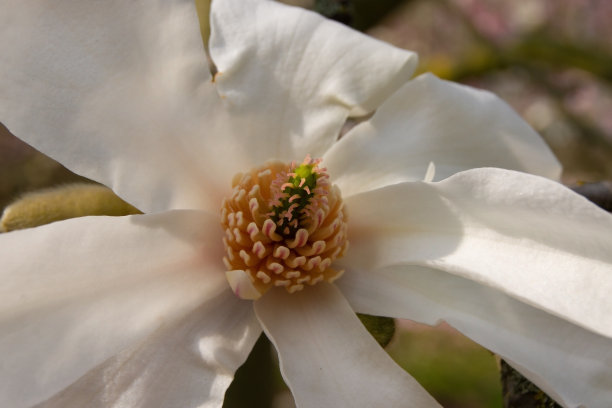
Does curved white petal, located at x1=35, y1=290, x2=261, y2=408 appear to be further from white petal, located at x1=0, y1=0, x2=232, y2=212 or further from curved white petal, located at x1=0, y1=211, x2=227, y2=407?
white petal, located at x1=0, y1=0, x2=232, y2=212

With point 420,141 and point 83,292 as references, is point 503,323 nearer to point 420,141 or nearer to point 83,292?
point 420,141

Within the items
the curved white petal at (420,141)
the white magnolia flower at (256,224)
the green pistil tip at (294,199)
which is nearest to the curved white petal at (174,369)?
the white magnolia flower at (256,224)

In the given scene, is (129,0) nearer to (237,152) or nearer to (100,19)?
(100,19)

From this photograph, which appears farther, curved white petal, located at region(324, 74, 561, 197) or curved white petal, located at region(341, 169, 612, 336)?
curved white petal, located at region(324, 74, 561, 197)

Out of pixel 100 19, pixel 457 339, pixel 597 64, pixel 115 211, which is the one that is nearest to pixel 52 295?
pixel 115 211

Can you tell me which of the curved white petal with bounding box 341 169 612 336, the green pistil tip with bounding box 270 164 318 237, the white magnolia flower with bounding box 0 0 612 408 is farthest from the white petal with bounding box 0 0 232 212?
the curved white petal with bounding box 341 169 612 336

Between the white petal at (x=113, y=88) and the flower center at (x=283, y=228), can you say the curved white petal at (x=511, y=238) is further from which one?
the white petal at (x=113, y=88)
